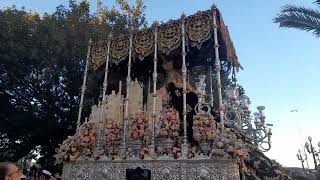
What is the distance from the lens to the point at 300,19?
38.1 ft

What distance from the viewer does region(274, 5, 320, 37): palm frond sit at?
37.8ft

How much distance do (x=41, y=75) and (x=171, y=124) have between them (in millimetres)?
11052

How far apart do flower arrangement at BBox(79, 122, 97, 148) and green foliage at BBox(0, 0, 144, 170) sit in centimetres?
736

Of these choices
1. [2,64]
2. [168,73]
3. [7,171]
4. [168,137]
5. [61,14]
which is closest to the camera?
[7,171]

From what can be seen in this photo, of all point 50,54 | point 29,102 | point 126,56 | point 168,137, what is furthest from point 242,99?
point 29,102

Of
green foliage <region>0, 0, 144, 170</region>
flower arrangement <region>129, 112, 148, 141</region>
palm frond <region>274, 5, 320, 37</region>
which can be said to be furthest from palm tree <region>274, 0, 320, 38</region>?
green foliage <region>0, 0, 144, 170</region>

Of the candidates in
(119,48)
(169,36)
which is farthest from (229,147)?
(119,48)

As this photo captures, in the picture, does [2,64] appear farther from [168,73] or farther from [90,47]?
[168,73]

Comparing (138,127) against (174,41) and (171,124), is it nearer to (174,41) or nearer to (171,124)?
(171,124)

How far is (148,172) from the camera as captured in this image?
31.9 feet

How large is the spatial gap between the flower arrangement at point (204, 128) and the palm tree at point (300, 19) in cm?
589

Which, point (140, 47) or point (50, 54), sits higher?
point (50, 54)

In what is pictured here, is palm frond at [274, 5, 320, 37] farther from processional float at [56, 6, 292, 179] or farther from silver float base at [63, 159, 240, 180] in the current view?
silver float base at [63, 159, 240, 180]

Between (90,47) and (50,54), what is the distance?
503 cm
